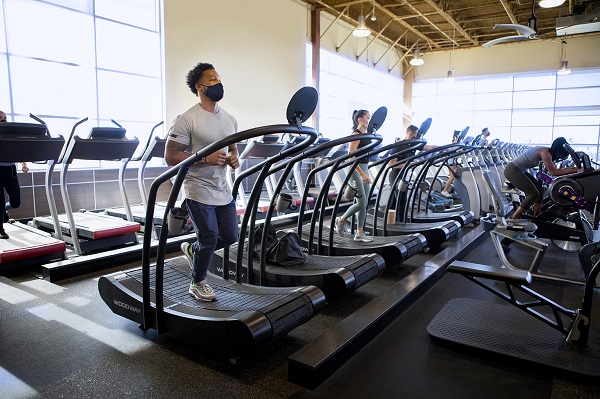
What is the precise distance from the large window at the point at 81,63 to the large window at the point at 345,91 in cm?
469

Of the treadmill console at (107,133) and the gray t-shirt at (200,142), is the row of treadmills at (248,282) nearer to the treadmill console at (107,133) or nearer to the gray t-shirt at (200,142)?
the gray t-shirt at (200,142)

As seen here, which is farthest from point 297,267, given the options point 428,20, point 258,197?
point 428,20

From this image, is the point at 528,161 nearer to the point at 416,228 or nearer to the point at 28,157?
the point at 416,228

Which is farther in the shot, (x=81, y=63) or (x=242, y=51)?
(x=242, y=51)

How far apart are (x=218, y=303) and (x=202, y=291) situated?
0.46ft

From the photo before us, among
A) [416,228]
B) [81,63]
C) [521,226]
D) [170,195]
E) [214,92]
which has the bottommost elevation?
[416,228]

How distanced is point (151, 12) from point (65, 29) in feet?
5.15

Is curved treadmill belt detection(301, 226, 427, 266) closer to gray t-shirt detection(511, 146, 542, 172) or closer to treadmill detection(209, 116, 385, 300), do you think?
treadmill detection(209, 116, 385, 300)

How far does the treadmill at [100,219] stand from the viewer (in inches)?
167

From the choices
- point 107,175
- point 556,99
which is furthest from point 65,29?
point 556,99

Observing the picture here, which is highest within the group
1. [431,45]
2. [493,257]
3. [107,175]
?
[431,45]

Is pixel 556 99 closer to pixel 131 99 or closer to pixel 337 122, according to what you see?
pixel 337 122

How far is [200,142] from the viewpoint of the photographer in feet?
8.54

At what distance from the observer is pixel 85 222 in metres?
4.95
